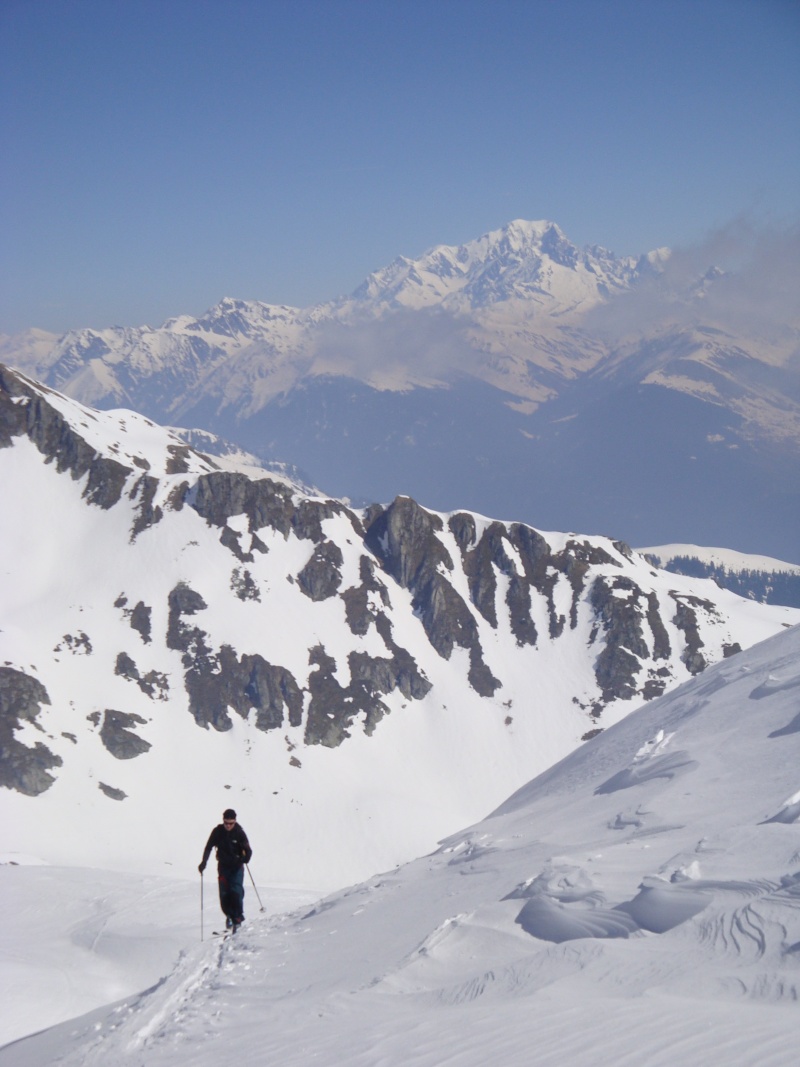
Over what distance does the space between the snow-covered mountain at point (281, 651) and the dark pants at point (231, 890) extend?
8818cm

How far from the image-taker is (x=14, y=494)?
15012 cm

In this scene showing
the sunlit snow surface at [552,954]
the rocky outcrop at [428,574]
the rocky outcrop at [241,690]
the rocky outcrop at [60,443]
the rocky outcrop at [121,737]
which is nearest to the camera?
the sunlit snow surface at [552,954]

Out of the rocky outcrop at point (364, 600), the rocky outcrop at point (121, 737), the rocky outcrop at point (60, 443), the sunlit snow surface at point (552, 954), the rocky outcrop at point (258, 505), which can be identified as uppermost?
the rocky outcrop at point (60, 443)

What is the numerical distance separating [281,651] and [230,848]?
399 ft

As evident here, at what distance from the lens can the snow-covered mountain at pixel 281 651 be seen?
380ft

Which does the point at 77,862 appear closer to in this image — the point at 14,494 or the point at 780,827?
the point at 14,494

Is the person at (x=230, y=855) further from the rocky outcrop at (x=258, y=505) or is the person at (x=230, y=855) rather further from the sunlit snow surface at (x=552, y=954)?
the rocky outcrop at (x=258, y=505)

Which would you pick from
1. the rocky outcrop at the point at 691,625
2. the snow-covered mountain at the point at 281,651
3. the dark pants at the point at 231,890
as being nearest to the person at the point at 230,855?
the dark pants at the point at 231,890

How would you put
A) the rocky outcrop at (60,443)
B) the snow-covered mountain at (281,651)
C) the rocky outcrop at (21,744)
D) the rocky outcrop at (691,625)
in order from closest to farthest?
the rocky outcrop at (21,744)
the snow-covered mountain at (281,651)
the rocky outcrop at (60,443)
the rocky outcrop at (691,625)

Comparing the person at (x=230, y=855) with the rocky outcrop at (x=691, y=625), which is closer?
the person at (x=230, y=855)

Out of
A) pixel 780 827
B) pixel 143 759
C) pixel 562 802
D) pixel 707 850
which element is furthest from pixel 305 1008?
pixel 143 759

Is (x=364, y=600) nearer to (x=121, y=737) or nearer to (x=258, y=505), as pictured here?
(x=258, y=505)

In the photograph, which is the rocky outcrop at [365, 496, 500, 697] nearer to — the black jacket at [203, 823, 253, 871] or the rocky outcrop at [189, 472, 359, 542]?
the rocky outcrop at [189, 472, 359, 542]

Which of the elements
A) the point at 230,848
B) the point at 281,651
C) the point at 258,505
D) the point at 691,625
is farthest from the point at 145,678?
the point at 230,848
